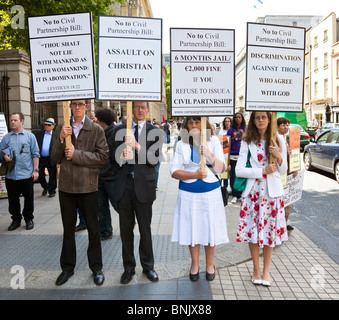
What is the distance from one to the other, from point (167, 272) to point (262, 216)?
4.38 feet

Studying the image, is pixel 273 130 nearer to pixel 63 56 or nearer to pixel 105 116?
pixel 63 56

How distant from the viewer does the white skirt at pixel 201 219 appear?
3986 mm

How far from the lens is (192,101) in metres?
3.99

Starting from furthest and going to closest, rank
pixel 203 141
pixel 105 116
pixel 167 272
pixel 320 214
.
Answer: pixel 320 214 < pixel 105 116 < pixel 167 272 < pixel 203 141

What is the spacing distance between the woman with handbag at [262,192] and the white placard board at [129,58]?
118cm

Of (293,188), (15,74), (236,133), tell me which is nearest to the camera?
(293,188)

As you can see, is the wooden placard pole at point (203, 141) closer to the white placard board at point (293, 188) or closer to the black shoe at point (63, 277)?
the black shoe at point (63, 277)

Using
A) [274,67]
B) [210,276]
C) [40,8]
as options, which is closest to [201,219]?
[210,276]

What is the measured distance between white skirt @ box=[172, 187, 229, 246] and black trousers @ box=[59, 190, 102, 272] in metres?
1.00

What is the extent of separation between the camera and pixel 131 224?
13.5 feet

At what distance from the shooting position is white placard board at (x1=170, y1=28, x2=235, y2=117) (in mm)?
3934

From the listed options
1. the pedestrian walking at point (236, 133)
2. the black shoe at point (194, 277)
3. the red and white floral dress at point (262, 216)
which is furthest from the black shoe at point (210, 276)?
the pedestrian walking at point (236, 133)

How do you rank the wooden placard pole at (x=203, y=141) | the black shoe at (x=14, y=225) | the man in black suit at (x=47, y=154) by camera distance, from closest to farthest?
the wooden placard pole at (x=203, y=141)
the black shoe at (x=14, y=225)
the man in black suit at (x=47, y=154)

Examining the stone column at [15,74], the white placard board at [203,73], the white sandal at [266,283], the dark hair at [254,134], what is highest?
the stone column at [15,74]
